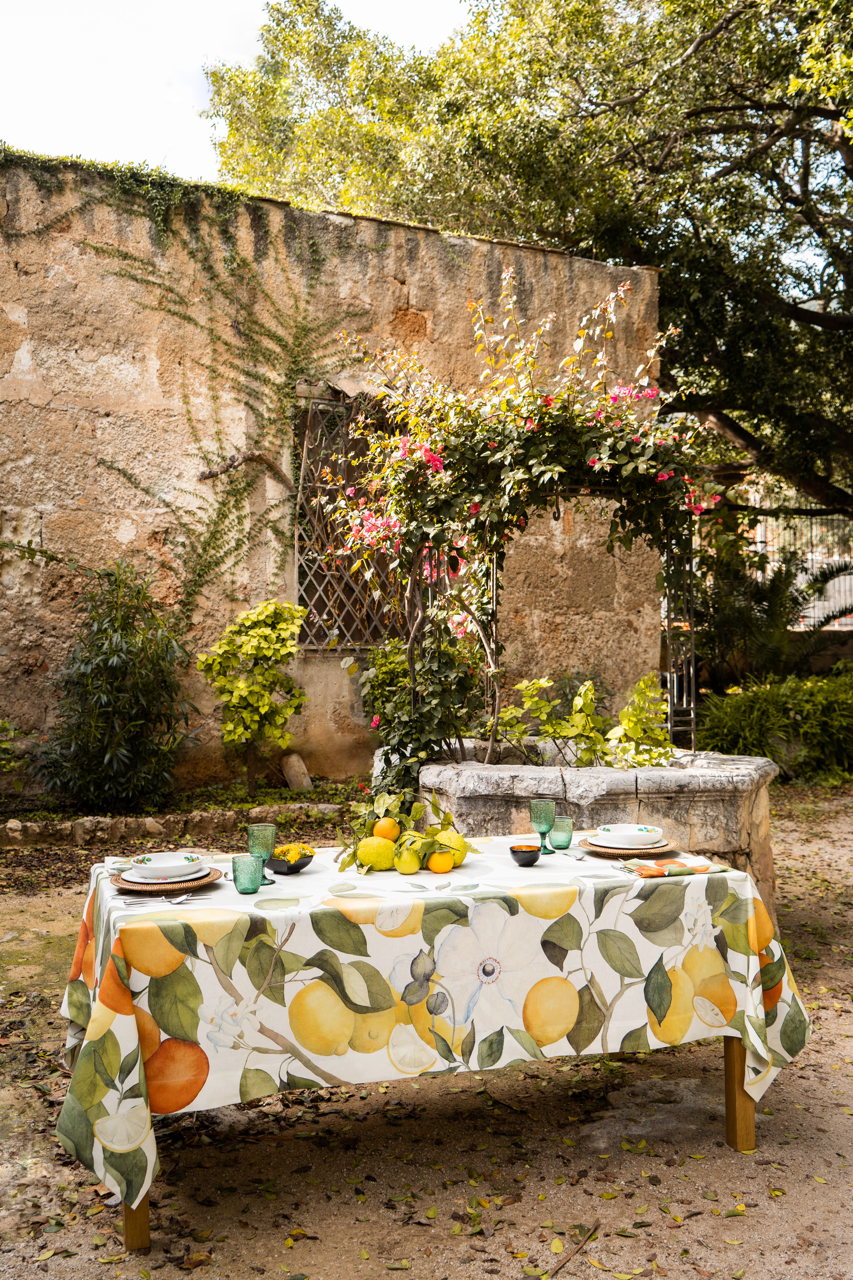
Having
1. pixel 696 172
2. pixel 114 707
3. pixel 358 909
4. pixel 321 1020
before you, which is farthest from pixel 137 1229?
pixel 696 172

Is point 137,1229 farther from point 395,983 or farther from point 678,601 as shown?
point 678,601

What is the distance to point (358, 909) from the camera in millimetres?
1950

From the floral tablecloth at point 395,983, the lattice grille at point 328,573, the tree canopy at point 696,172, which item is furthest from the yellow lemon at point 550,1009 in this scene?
the tree canopy at point 696,172

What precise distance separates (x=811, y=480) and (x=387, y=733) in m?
7.68

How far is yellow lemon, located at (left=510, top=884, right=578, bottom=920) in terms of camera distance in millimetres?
2072

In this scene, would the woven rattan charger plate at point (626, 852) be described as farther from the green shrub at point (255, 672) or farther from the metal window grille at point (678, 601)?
the green shrub at point (255, 672)

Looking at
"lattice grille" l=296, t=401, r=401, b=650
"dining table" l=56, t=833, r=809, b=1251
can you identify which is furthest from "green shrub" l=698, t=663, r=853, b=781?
"dining table" l=56, t=833, r=809, b=1251

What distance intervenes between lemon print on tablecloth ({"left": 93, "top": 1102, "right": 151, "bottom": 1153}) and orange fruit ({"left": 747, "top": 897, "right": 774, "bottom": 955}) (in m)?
1.41

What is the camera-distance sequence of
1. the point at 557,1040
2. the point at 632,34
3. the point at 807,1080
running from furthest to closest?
1. the point at 632,34
2. the point at 807,1080
3. the point at 557,1040

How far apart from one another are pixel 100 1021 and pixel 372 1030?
56 cm

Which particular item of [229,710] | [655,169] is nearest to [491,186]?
[655,169]

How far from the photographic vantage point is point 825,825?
6121 millimetres

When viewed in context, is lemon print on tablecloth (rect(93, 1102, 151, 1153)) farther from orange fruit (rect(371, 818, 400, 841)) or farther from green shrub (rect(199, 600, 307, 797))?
green shrub (rect(199, 600, 307, 797))

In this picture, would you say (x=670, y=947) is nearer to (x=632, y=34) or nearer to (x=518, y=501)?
(x=518, y=501)
